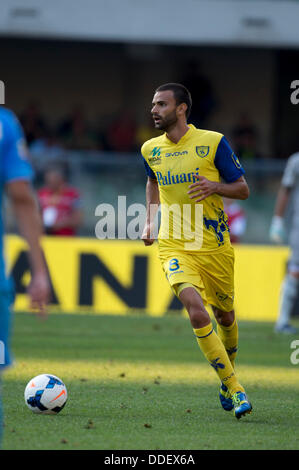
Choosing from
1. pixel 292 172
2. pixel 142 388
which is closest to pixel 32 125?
pixel 292 172

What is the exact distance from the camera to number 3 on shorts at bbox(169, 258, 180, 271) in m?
7.50

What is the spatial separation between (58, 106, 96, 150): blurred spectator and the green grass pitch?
6.93 m

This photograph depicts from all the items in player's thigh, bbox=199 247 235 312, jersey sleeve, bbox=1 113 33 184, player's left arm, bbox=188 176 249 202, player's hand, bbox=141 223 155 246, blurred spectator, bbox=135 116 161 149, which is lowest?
blurred spectator, bbox=135 116 161 149

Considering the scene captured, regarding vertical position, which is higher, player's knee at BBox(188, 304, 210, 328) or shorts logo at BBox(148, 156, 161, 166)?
shorts logo at BBox(148, 156, 161, 166)

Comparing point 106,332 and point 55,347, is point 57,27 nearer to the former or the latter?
point 106,332

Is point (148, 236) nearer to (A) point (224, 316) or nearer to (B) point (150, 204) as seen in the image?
(B) point (150, 204)

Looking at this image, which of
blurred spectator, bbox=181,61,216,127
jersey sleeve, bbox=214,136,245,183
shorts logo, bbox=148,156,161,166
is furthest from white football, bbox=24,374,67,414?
blurred spectator, bbox=181,61,216,127

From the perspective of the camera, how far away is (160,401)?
26.4ft

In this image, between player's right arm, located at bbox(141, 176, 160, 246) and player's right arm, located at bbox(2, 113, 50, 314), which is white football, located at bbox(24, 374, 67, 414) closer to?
player's right arm, located at bbox(141, 176, 160, 246)

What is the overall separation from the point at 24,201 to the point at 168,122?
10.1 feet

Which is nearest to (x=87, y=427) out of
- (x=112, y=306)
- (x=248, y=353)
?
(x=248, y=353)

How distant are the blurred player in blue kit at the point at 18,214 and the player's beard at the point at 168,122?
9.44ft

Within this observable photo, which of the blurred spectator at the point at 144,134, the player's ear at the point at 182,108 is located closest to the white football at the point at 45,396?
the player's ear at the point at 182,108

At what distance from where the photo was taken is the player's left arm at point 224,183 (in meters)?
7.40
